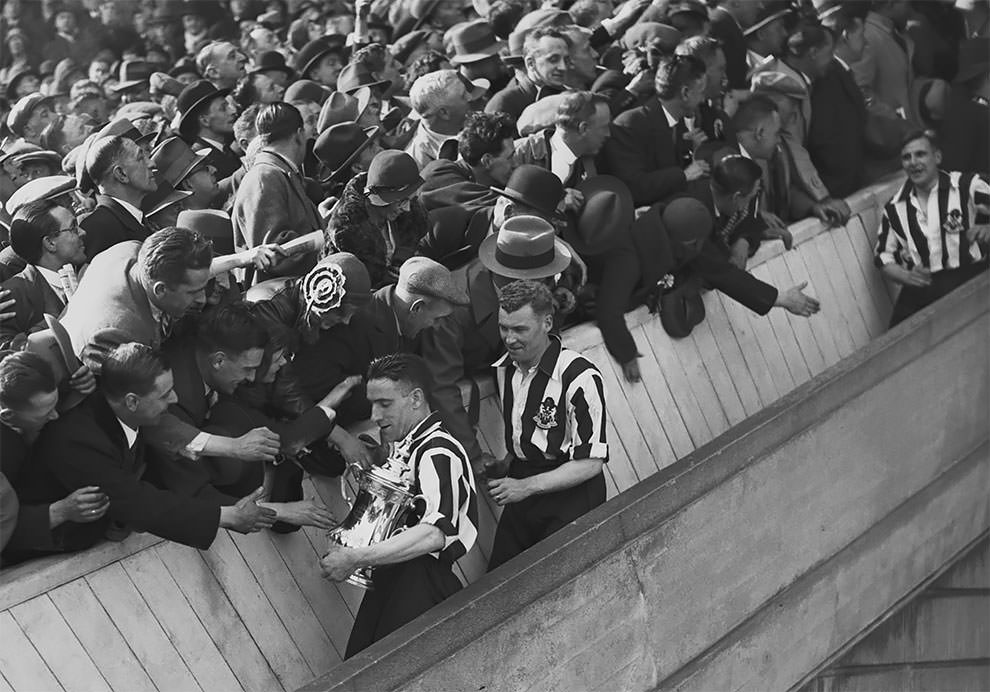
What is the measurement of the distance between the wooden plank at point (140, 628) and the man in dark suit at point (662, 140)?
3.21 m

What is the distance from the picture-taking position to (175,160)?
20.4ft

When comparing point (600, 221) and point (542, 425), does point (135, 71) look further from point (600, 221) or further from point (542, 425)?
point (542, 425)

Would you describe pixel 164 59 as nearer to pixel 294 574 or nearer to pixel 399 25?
pixel 399 25

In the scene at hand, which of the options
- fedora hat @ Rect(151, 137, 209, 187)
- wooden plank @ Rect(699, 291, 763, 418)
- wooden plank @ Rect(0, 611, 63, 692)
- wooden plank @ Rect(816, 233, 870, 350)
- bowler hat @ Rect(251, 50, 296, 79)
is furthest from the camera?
bowler hat @ Rect(251, 50, 296, 79)

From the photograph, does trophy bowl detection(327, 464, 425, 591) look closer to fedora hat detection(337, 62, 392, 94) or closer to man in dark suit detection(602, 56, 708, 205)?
man in dark suit detection(602, 56, 708, 205)

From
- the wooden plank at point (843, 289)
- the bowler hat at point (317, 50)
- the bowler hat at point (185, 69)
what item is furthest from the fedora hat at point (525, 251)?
the bowler hat at point (185, 69)

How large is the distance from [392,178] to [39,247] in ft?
4.38

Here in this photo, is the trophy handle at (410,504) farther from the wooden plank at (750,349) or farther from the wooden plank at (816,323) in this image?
the wooden plank at (816,323)

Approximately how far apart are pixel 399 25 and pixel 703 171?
367 centimetres

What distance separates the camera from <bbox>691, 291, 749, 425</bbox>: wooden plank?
7211 mm

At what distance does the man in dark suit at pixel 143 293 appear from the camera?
15.4 feet

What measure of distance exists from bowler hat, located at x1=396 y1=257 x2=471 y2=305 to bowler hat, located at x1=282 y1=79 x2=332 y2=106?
9.19 feet

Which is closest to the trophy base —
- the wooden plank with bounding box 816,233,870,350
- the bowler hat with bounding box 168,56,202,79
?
the wooden plank with bounding box 816,233,870,350

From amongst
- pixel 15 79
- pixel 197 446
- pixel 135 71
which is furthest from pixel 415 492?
pixel 15 79
